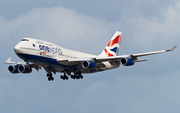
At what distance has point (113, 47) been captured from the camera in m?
74.3

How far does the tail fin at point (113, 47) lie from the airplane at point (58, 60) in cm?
596

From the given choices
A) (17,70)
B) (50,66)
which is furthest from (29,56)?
(17,70)

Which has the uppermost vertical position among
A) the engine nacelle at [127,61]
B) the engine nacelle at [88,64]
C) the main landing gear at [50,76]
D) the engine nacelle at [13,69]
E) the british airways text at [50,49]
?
the british airways text at [50,49]

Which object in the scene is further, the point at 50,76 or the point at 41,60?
the point at 50,76

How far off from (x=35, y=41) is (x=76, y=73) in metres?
12.4

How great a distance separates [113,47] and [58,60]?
20.3 m

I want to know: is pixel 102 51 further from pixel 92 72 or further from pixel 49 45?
pixel 49 45

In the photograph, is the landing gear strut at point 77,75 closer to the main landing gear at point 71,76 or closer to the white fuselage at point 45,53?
the main landing gear at point 71,76

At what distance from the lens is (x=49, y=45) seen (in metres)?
Answer: 58.3

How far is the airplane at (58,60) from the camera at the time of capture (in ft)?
182

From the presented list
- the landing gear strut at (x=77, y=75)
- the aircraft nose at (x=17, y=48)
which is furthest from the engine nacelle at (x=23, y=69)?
the aircraft nose at (x=17, y=48)

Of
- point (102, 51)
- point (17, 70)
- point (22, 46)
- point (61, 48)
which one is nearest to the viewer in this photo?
point (22, 46)

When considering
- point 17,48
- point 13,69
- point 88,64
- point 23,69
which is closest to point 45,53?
point 17,48

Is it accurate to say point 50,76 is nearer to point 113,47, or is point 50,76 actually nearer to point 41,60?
point 41,60
